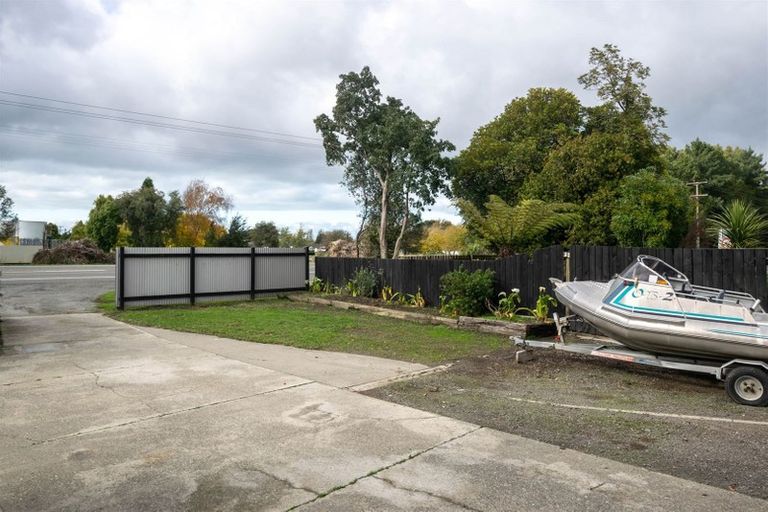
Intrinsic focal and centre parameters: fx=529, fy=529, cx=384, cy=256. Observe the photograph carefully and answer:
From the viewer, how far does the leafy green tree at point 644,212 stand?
18.6 m

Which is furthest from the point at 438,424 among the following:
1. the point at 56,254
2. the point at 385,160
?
the point at 56,254

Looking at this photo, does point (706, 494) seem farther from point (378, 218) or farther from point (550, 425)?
point (378, 218)

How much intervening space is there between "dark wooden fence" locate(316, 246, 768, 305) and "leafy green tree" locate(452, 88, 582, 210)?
10972 mm

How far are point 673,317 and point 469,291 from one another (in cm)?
586

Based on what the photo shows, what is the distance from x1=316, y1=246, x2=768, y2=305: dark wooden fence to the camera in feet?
28.0

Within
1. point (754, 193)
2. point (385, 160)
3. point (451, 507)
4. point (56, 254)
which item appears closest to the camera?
point (451, 507)

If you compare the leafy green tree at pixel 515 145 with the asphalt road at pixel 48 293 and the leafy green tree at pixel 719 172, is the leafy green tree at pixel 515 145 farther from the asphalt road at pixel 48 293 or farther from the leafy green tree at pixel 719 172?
the leafy green tree at pixel 719 172

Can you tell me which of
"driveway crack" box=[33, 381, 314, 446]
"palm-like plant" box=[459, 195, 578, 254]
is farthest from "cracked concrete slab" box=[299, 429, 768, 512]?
"palm-like plant" box=[459, 195, 578, 254]

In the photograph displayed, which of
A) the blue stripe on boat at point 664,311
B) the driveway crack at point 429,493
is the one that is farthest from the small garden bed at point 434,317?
the driveway crack at point 429,493

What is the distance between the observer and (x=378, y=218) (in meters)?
27.9

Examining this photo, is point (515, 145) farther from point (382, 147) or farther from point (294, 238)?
point (294, 238)

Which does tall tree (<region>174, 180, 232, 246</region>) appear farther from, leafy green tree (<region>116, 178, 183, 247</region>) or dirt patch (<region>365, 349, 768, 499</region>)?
dirt patch (<region>365, 349, 768, 499</region>)

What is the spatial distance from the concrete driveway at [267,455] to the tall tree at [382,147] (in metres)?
18.3

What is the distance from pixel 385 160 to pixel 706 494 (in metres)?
22.4
